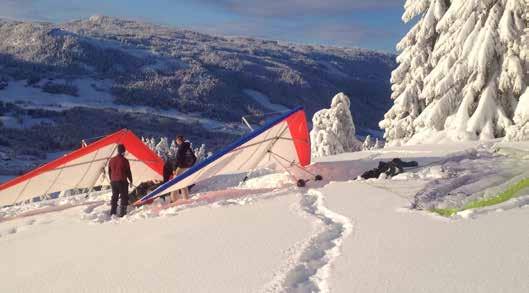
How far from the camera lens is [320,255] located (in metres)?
6.11

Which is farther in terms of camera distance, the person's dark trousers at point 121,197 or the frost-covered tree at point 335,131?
the frost-covered tree at point 335,131

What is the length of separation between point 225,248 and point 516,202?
4.17 metres

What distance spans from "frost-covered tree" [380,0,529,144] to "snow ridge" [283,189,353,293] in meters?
8.65

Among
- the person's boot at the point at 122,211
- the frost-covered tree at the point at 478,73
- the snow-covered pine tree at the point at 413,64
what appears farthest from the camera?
the snow-covered pine tree at the point at 413,64

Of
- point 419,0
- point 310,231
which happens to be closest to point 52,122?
point 419,0

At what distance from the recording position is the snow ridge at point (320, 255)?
5.19 m

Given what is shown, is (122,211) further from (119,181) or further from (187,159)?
(187,159)

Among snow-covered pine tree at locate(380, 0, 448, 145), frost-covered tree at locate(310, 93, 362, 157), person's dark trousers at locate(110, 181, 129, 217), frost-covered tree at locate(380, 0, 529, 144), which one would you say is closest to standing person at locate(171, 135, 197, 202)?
person's dark trousers at locate(110, 181, 129, 217)

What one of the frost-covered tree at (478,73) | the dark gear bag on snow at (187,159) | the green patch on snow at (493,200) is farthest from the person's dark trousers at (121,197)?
the frost-covered tree at (478,73)

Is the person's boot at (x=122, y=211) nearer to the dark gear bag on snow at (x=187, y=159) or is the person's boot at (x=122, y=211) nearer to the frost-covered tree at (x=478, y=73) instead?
the dark gear bag on snow at (x=187, y=159)

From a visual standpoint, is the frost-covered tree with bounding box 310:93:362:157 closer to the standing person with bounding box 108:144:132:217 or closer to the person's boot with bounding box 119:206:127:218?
the standing person with bounding box 108:144:132:217

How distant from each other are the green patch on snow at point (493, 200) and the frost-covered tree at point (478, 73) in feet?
21.8

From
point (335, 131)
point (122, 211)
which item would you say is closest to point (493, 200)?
point (122, 211)

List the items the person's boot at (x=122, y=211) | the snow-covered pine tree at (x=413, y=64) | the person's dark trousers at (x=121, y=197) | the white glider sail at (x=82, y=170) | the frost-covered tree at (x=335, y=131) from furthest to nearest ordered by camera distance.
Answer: the frost-covered tree at (x=335, y=131), the snow-covered pine tree at (x=413, y=64), the white glider sail at (x=82, y=170), the person's dark trousers at (x=121, y=197), the person's boot at (x=122, y=211)
